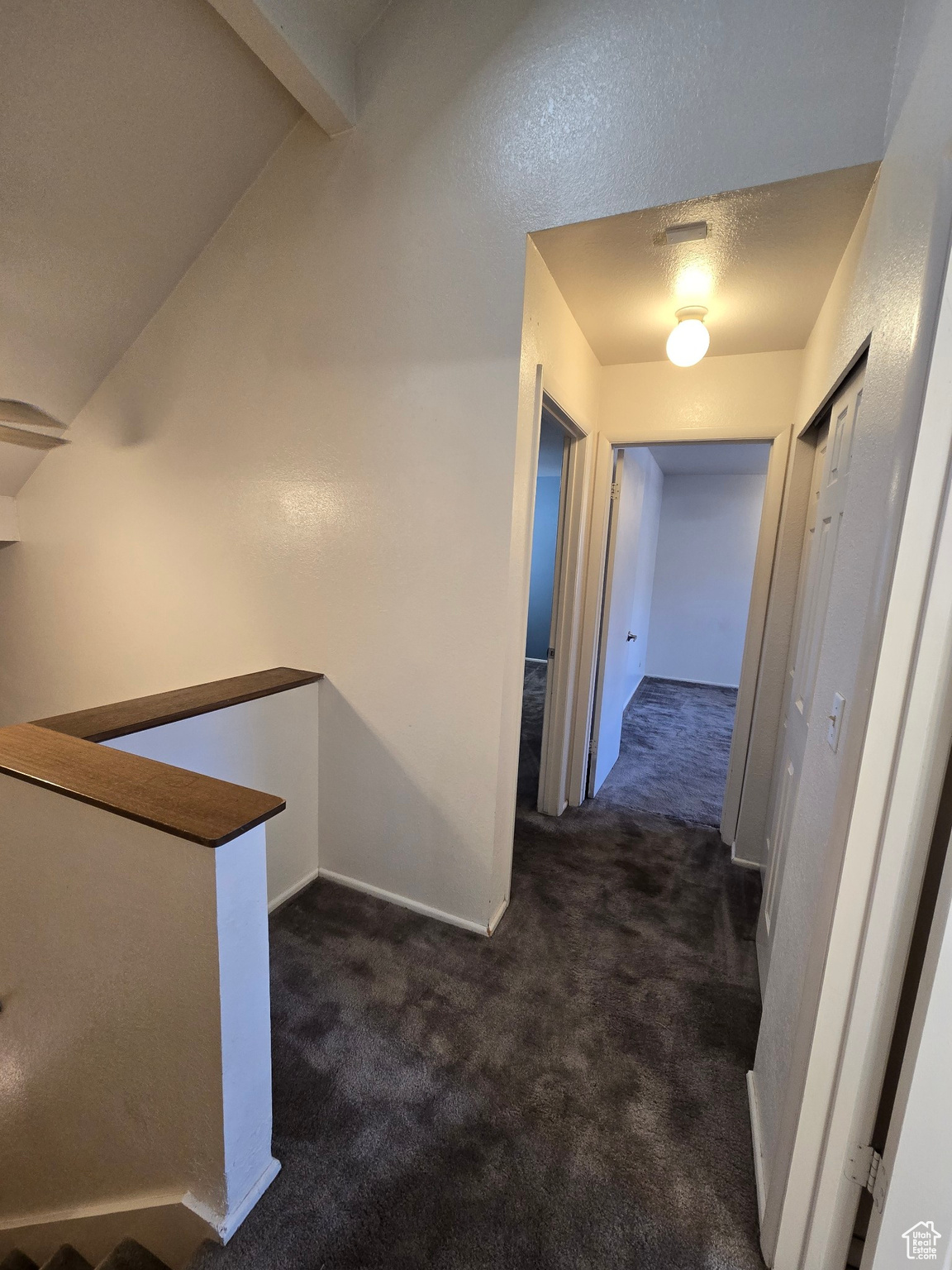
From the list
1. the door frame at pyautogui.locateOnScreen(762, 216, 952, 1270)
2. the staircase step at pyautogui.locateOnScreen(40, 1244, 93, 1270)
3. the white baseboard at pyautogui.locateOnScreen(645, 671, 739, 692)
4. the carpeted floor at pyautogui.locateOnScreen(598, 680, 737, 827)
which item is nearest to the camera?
the door frame at pyautogui.locateOnScreen(762, 216, 952, 1270)

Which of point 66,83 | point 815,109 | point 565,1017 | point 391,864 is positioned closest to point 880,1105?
point 565,1017

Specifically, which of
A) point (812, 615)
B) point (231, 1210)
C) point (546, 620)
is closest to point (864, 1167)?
point (231, 1210)

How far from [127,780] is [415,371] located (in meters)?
1.51

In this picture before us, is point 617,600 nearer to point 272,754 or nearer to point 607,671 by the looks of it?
point 607,671

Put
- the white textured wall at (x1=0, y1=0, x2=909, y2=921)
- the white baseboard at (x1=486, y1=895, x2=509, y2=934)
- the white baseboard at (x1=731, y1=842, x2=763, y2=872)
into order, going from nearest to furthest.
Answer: the white textured wall at (x1=0, y1=0, x2=909, y2=921), the white baseboard at (x1=486, y1=895, x2=509, y2=934), the white baseboard at (x1=731, y1=842, x2=763, y2=872)

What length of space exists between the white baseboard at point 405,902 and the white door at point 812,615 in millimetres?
1004

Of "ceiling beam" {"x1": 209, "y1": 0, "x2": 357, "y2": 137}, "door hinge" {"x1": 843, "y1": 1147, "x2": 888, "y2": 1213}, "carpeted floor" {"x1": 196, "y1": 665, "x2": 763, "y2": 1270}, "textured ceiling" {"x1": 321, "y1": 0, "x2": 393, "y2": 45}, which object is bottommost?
"carpeted floor" {"x1": 196, "y1": 665, "x2": 763, "y2": 1270}

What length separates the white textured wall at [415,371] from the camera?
4.59 ft

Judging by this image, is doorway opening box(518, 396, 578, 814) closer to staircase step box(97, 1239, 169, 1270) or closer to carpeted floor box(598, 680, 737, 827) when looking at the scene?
carpeted floor box(598, 680, 737, 827)

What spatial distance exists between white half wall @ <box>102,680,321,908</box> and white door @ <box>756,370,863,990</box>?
171cm

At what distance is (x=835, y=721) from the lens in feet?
3.52

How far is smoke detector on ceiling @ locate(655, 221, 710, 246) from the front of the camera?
152cm

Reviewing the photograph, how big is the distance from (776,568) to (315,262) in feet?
7.48

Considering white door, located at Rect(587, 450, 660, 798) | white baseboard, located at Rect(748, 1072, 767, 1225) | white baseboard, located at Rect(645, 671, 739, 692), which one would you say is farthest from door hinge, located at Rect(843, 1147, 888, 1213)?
white baseboard, located at Rect(645, 671, 739, 692)
